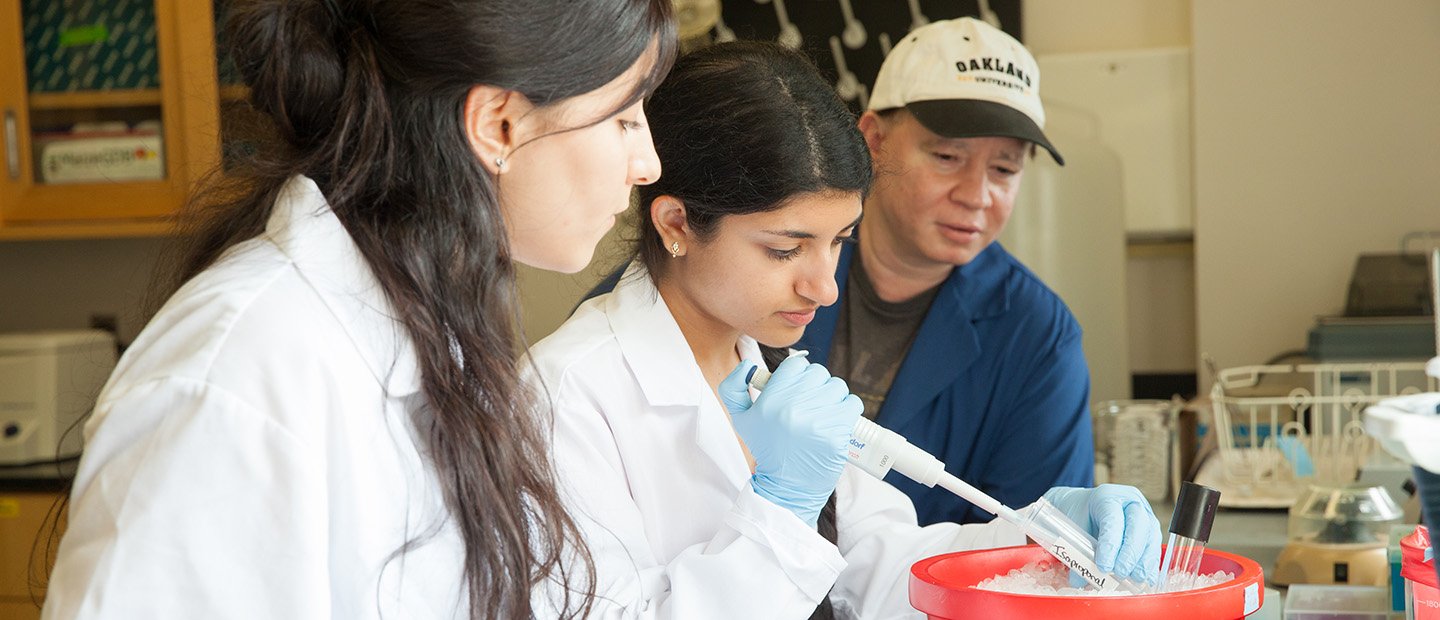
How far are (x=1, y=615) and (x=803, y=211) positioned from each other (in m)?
2.34

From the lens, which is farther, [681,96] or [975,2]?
[975,2]

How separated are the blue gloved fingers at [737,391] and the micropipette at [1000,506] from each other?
11cm

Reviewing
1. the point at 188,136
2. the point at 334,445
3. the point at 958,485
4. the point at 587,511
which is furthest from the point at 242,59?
Answer: the point at 188,136

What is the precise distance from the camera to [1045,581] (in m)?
1.11

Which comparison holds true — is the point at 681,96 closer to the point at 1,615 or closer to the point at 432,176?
the point at 432,176

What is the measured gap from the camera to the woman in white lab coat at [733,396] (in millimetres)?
1163

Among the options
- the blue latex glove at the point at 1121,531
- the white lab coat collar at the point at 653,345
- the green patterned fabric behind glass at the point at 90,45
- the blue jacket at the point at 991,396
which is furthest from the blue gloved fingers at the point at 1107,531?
the green patterned fabric behind glass at the point at 90,45

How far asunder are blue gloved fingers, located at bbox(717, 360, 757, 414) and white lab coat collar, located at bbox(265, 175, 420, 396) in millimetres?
400

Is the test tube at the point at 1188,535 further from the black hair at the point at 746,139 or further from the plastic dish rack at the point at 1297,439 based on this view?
the plastic dish rack at the point at 1297,439

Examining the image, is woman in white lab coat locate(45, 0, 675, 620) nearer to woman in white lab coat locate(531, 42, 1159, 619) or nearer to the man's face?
woman in white lab coat locate(531, 42, 1159, 619)

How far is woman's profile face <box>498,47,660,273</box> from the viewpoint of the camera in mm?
949

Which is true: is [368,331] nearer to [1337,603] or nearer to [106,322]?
[1337,603]

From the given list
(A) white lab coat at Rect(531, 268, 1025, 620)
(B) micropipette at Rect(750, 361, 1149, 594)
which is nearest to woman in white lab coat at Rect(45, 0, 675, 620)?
(A) white lab coat at Rect(531, 268, 1025, 620)

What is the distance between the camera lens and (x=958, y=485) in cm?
113
